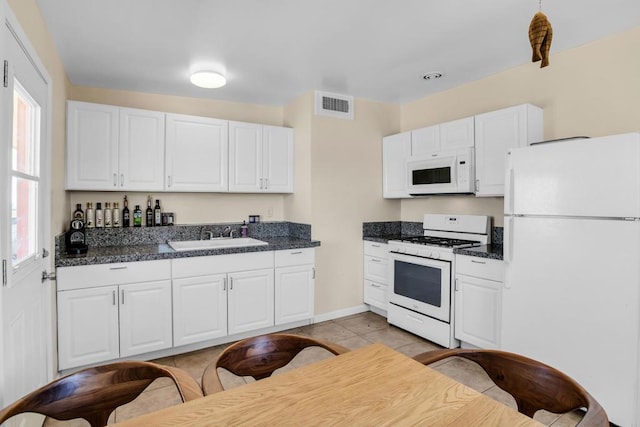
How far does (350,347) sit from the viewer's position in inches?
128

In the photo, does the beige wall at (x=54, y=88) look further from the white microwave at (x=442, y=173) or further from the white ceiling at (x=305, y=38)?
the white microwave at (x=442, y=173)

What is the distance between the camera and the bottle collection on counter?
324cm

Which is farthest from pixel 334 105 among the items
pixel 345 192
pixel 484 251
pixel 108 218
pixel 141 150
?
pixel 108 218

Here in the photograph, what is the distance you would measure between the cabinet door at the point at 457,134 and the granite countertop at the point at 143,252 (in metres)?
1.61

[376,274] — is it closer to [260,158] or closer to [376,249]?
[376,249]

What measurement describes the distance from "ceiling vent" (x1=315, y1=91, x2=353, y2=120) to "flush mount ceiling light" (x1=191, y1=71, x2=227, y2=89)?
104cm

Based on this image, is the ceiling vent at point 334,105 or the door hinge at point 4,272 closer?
the door hinge at point 4,272

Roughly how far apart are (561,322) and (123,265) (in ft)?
10.1

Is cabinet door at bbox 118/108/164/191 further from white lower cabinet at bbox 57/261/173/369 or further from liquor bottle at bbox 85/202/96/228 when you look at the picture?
white lower cabinet at bbox 57/261/173/369

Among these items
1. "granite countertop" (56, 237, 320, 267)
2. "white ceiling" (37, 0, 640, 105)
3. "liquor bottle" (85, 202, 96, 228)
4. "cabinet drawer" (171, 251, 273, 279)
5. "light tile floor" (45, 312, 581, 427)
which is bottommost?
"light tile floor" (45, 312, 581, 427)

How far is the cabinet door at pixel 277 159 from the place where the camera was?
386cm

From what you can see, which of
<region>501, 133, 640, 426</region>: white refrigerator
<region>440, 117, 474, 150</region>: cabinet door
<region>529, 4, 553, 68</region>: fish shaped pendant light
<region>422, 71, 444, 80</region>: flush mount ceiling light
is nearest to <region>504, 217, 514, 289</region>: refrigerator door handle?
<region>501, 133, 640, 426</region>: white refrigerator

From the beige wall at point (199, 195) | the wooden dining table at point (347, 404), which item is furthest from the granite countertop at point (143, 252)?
the wooden dining table at point (347, 404)

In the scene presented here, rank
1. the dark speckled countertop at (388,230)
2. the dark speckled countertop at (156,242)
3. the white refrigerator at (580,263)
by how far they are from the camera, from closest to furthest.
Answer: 1. the white refrigerator at (580,263)
2. the dark speckled countertop at (156,242)
3. the dark speckled countertop at (388,230)
